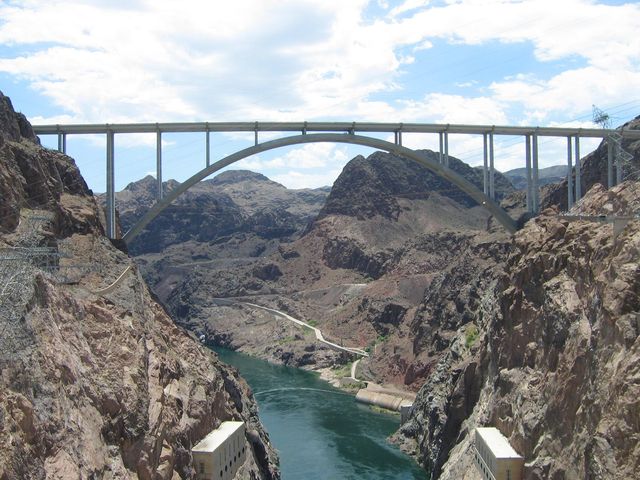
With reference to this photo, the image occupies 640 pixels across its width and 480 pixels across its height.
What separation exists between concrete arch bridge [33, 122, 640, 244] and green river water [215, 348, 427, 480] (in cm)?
1918

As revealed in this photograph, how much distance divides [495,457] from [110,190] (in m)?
30.0

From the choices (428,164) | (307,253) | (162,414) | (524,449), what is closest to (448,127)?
(428,164)

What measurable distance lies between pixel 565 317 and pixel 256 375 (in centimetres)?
5802

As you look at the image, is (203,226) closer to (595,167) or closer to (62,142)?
(595,167)

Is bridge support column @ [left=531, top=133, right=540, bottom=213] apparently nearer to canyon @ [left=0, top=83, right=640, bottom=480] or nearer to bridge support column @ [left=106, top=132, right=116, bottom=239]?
canyon @ [left=0, top=83, right=640, bottom=480]

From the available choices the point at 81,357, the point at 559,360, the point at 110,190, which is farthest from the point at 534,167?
the point at 81,357

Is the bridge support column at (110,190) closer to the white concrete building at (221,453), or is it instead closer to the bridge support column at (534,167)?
the white concrete building at (221,453)

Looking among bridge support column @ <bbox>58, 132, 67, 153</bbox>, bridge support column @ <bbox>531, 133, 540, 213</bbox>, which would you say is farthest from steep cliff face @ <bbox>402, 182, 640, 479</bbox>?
Result: bridge support column @ <bbox>58, 132, 67, 153</bbox>

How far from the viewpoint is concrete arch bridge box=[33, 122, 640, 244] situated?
53469mm

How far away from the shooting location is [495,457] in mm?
36750

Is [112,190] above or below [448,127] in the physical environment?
below

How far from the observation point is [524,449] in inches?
1462

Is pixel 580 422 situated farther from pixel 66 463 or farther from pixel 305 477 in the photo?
pixel 305 477

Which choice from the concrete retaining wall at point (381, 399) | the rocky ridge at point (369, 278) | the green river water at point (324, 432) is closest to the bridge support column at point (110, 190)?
the green river water at point (324, 432)
